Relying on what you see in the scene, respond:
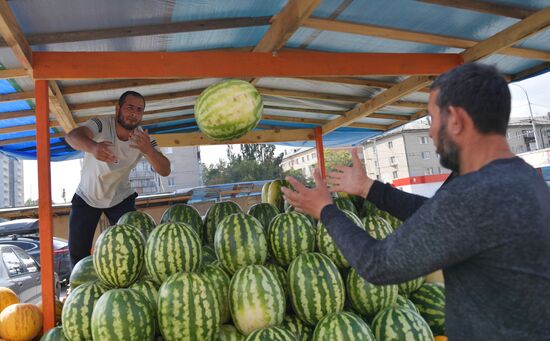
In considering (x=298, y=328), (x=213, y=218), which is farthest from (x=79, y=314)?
(x=298, y=328)

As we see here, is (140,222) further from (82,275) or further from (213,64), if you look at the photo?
(213,64)

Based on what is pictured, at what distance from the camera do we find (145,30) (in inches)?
124

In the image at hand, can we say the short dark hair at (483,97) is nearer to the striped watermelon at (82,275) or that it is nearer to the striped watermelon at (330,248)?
the striped watermelon at (330,248)

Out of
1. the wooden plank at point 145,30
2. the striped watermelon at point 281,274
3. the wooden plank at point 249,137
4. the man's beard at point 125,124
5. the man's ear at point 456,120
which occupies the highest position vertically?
the wooden plank at point 145,30

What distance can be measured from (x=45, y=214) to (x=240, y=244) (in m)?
1.39

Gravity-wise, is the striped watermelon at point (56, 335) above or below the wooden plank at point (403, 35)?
below

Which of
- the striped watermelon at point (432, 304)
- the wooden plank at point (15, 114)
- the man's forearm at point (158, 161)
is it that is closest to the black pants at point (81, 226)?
the man's forearm at point (158, 161)

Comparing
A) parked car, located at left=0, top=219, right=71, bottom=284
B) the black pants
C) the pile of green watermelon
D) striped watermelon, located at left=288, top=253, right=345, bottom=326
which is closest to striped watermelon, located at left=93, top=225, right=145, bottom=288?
the pile of green watermelon

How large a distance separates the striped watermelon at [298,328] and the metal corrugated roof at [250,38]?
2055 mm

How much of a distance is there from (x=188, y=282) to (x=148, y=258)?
42 centimetres

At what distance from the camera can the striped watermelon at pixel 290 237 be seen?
8.27 ft

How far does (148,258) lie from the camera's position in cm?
239

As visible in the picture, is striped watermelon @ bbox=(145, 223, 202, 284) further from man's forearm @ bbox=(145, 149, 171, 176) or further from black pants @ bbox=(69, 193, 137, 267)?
black pants @ bbox=(69, 193, 137, 267)

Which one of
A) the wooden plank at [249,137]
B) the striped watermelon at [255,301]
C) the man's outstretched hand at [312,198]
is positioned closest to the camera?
the man's outstretched hand at [312,198]
